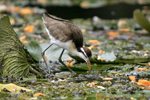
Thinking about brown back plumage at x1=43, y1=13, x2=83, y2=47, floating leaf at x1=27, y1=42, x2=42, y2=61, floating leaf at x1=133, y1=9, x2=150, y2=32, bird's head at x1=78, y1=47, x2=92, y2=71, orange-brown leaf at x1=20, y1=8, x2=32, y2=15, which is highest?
orange-brown leaf at x1=20, y1=8, x2=32, y2=15

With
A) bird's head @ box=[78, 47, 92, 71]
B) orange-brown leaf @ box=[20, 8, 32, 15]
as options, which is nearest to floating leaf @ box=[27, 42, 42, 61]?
bird's head @ box=[78, 47, 92, 71]

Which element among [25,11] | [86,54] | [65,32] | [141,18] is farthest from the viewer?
[25,11]

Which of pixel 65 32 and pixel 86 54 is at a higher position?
pixel 65 32

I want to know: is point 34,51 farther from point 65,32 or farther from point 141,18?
point 141,18

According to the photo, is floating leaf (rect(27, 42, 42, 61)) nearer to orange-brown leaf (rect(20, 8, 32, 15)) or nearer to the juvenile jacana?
the juvenile jacana

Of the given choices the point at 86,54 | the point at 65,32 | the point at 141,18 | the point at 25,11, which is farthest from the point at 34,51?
the point at 25,11

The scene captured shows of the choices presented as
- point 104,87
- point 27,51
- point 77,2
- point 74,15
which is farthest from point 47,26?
point 77,2

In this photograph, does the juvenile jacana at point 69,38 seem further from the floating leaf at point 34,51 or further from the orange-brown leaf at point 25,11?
the orange-brown leaf at point 25,11

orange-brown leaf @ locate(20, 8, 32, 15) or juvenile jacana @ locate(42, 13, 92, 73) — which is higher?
orange-brown leaf @ locate(20, 8, 32, 15)

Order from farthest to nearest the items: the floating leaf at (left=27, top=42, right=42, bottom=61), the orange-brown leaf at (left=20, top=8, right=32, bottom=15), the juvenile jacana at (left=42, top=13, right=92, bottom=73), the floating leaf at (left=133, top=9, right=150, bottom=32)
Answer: the orange-brown leaf at (left=20, top=8, right=32, bottom=15)
the floating leaf at (left=133, top=9, right=150, bottom=32)
the juvenile jacana at (left=42, top=13, right=92, bottom=73)
the floating leaf at (left=27, top=42, right=42, bottom=61)

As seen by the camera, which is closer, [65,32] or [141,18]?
[65,32]

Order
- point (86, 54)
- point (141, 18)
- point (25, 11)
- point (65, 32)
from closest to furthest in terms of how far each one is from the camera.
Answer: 1. point (86, 54)
2. point (65, 32)
3. point (141, 18)
4. point (25, 11)

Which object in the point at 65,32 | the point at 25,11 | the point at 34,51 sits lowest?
the point at 34,51

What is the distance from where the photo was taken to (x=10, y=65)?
570cm
